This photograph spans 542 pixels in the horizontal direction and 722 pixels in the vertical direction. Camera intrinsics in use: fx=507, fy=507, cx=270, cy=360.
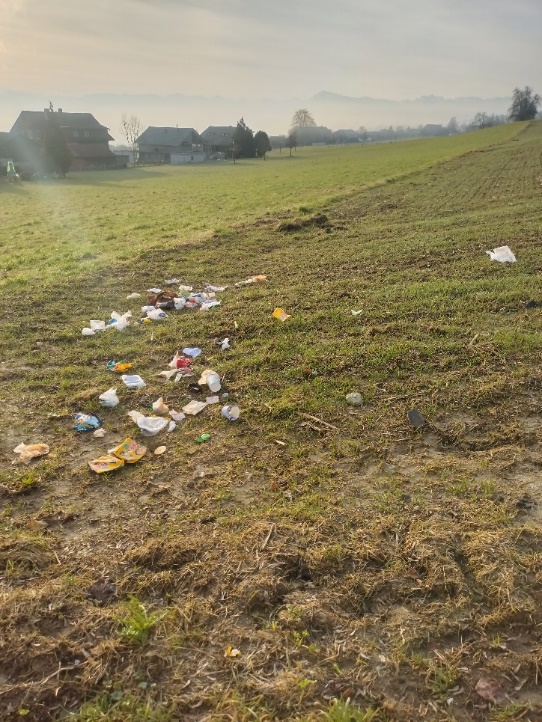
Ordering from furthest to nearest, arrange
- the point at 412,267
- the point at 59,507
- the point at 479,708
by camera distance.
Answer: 1. the point at 412,267
2. the point at 59,507
3. the point at 479,708

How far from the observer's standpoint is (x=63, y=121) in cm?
6481

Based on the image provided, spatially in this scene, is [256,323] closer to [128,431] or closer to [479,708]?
[128,431]

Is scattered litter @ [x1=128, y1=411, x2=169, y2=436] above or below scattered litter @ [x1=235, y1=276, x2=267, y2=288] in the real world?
below

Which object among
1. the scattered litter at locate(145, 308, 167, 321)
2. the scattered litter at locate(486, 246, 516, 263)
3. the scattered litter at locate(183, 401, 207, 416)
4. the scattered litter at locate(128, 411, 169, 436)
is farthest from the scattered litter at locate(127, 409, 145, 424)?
the scattered litter at locate(486, 246, 516, 263)

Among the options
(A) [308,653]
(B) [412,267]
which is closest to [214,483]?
(A) [308,653]

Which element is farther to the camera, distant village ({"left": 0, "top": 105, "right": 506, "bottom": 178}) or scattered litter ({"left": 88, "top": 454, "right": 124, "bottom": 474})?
distant village ({"left": 0, "top": 105, "right": 506, "bottom": 178})

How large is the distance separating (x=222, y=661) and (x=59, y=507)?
1732 mm

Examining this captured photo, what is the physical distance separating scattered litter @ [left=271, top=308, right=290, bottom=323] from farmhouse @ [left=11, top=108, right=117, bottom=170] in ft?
210

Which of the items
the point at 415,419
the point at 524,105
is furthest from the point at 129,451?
the point at 524,105

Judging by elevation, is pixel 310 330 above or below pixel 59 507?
above

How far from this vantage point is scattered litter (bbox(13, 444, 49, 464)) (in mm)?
4082

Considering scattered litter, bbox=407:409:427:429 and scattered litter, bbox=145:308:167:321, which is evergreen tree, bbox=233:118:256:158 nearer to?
scattered litter, bbox=145:308:167:321

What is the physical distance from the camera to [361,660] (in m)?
2.40

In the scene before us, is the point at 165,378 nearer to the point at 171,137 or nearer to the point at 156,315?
the point at 156,315
